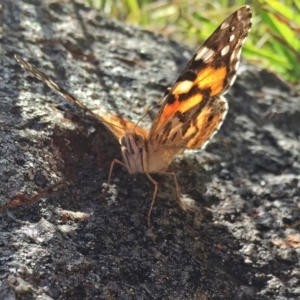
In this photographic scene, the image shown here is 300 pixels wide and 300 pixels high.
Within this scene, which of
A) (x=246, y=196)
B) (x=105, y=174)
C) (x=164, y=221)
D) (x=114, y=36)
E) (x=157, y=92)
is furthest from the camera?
(x=114, y=36)

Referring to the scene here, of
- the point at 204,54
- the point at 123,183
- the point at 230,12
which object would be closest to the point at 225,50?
the point at 204,54

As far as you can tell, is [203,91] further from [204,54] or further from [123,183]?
[123,183]

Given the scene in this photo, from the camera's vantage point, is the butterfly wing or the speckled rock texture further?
the butterfly wing

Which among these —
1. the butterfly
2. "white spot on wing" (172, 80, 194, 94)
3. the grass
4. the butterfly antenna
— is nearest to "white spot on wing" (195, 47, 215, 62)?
the butterfly

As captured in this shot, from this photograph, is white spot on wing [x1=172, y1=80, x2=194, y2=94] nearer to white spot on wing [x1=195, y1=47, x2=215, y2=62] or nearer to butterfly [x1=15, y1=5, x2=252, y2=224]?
butterfly [x1=15, y1=5, x2=252, y2=224]

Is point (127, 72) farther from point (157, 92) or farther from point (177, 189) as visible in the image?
point (177, 189)

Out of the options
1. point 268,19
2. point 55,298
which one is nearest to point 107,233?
point 55,298

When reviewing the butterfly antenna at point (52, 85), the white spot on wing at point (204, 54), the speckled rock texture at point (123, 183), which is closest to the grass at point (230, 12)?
the speckled rock texture at point (123, 183)
